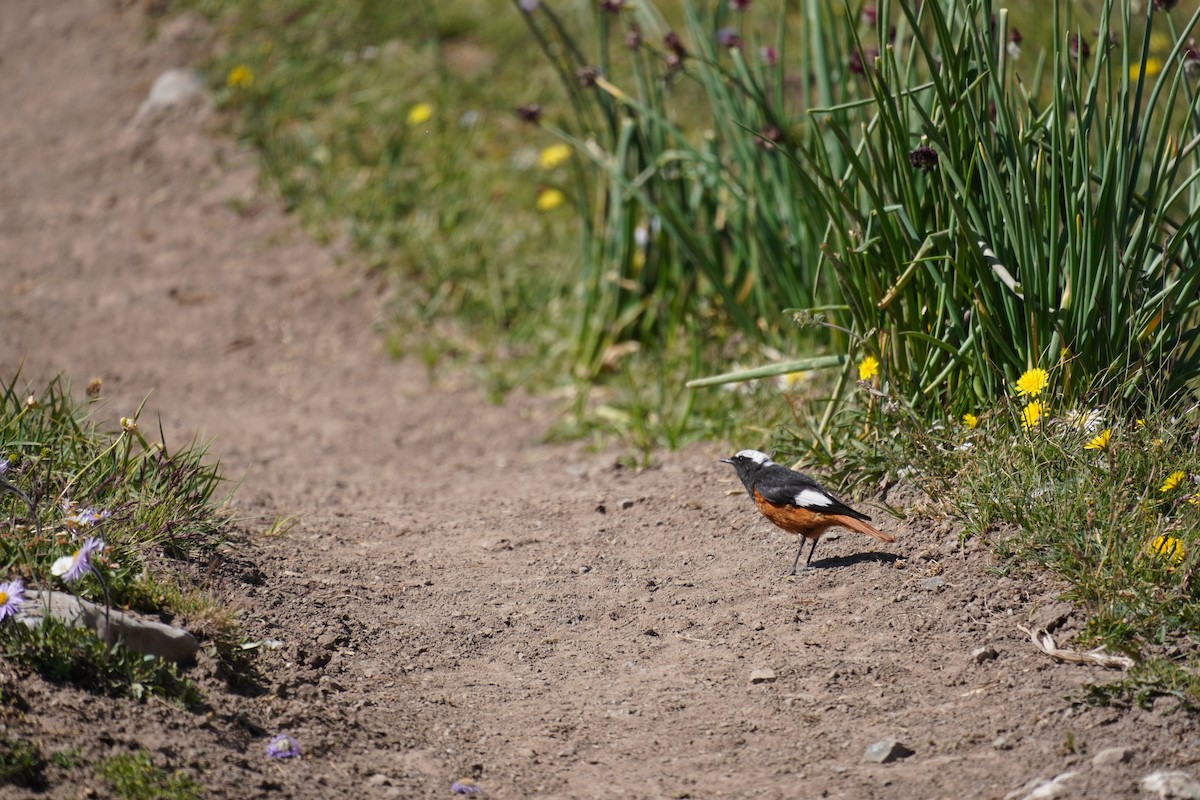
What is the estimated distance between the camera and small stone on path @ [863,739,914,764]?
2.69 m

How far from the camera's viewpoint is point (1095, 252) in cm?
345

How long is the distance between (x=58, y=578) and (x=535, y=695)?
128cm

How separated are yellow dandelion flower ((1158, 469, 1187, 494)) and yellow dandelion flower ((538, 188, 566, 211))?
4.56m

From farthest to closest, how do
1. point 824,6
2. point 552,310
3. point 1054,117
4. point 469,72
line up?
point 469,72 → point 552,310 → point 824,6 → point 1054,117

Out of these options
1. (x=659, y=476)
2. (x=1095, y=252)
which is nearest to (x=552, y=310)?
(x=659, y=476)

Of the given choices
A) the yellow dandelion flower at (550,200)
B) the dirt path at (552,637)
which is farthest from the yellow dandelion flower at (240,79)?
the dirt path at (552,637)

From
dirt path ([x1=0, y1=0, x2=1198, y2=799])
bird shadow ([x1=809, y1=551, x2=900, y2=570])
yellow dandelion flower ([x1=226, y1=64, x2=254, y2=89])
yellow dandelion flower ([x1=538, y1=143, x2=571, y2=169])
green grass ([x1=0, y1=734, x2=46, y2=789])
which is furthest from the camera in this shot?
yellow dandelion flower ([x1=226, y1=64, x2=254, y2=89])

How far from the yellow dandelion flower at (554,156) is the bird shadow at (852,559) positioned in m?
3.84

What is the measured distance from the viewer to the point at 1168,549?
116 inches

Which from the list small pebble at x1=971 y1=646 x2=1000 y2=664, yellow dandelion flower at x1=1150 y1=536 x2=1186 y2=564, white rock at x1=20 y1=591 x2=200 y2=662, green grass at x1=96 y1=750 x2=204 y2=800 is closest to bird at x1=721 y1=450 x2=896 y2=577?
small pebble at x1=971 y1=646 x2=1000 y2=664

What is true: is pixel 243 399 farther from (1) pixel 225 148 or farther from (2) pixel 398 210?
(1) pixel 225 148

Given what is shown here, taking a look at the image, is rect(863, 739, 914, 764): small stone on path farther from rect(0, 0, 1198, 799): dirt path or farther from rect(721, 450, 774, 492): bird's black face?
rect(721, 450, 774, 492): bird's black face

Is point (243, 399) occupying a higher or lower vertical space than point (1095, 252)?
lower

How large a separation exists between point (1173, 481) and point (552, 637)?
183 centimetres
